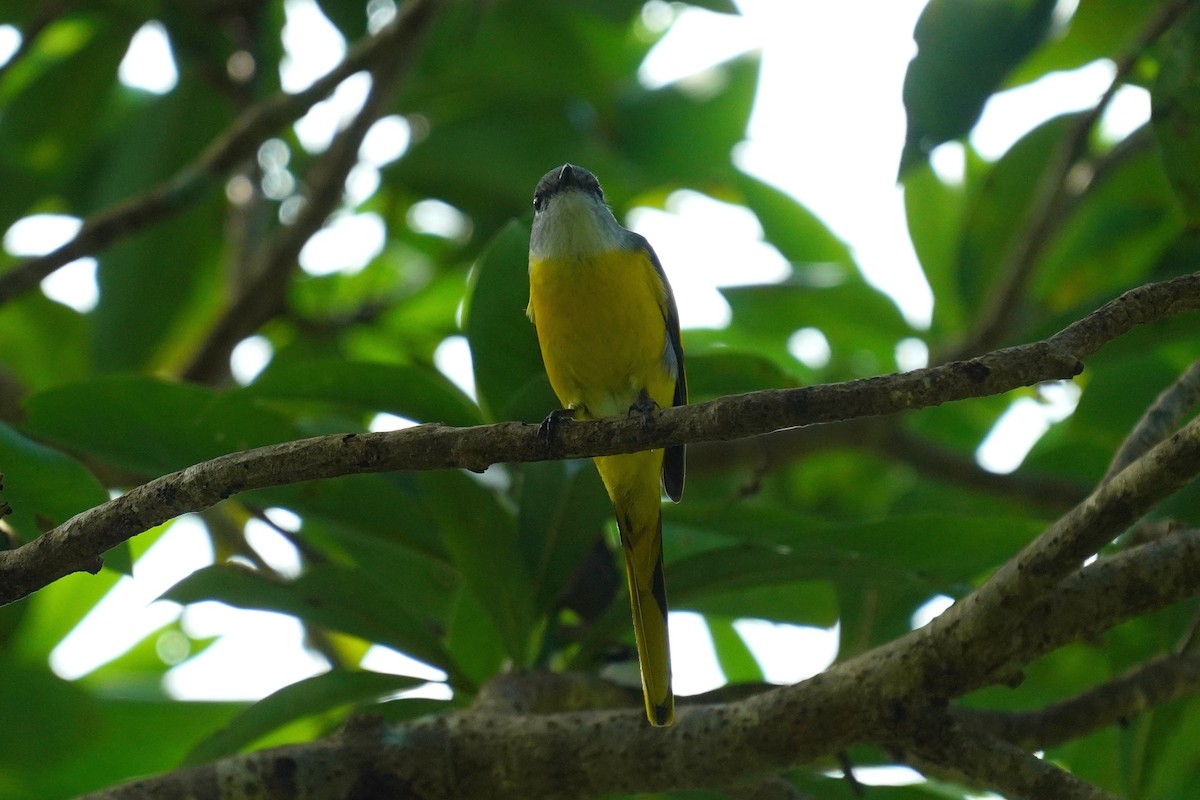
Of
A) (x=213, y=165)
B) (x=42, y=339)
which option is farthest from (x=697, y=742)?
(x=42, y=339)

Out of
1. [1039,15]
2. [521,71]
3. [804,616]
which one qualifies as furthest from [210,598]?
[521,71]

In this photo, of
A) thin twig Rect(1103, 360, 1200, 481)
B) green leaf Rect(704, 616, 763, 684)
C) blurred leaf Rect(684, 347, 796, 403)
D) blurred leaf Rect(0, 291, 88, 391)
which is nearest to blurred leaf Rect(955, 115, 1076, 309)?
green leaf Rect(704, 616, 763, 684)

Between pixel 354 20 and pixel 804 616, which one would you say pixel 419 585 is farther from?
pixel 354 20

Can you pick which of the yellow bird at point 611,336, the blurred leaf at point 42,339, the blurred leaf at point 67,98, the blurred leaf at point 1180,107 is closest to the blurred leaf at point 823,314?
the yellow bird at point 611,336

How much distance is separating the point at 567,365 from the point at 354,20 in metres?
2.05

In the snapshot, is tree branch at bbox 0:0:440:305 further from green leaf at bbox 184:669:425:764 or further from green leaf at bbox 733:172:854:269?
green leaf at bbox 184:669:425:764

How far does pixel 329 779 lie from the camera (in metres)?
2.28

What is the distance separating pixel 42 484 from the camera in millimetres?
2336

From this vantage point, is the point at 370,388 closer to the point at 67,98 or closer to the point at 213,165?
the point at 213,165

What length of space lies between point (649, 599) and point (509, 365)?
70 cm

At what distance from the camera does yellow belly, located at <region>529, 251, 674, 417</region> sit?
10.9 ft

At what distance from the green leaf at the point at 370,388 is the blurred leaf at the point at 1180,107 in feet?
5.79

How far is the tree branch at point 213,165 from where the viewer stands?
3.61 metres

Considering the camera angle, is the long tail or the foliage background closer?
the long tail
